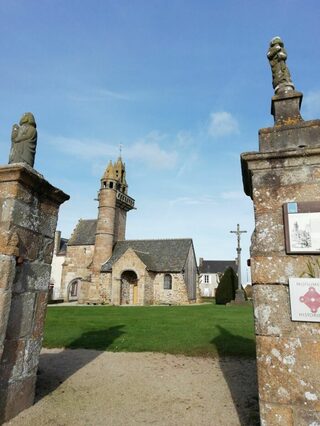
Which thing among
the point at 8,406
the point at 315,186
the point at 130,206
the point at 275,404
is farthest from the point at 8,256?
the point at 130,206

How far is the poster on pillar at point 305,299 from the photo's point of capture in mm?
3049

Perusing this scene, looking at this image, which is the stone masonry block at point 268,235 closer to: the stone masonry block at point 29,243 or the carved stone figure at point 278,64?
the carved stone figure at point 278,64

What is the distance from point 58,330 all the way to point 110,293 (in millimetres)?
18372

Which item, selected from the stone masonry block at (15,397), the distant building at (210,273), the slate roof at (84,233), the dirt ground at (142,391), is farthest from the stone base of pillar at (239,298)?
the distant building at (210,273)

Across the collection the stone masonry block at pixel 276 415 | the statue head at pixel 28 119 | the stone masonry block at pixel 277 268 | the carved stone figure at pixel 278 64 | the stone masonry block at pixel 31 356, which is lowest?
the stone masonry block at pixel 276 415

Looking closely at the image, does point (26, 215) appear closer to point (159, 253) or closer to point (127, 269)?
point (127, 269)

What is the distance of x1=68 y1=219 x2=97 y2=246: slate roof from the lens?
3538 cm

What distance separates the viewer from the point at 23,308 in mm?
4094

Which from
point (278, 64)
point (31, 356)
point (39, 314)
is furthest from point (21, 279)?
point (278, 64)

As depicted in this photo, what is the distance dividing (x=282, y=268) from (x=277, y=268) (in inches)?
2.0

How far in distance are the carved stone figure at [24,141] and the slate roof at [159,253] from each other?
948 inches

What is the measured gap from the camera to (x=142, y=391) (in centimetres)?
484

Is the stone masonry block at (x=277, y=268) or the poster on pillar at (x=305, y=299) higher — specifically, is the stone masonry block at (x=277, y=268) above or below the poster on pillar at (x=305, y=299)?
above

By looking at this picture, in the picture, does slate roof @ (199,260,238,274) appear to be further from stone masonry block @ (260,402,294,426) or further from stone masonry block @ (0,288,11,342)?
stone masonry block @ (260,402,294,426)
